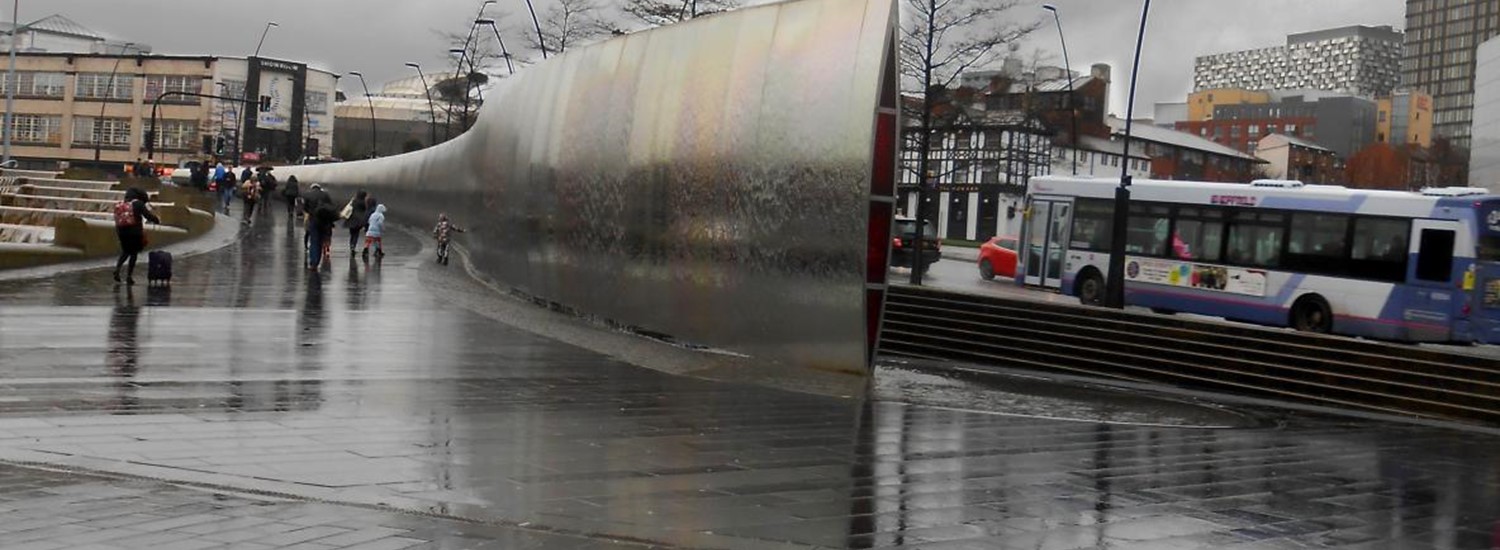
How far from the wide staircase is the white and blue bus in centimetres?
1862

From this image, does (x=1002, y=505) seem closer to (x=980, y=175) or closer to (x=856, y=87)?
(x=856, y=87)

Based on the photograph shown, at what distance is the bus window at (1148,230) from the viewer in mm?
27359

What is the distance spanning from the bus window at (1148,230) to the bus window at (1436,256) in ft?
16.8

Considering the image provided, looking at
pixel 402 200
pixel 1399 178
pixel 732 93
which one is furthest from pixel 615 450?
pixel 1399 178

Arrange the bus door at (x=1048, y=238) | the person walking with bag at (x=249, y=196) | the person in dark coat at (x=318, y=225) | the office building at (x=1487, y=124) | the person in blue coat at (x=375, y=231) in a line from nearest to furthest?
the person in dark coat at (x=318, y=225)
the person in blue coat at (x=375, y=231)
the bus door at (x=1048, y=238)
the person walking with bag at (x=249, y=196)
the office building at (x=1487, y=124)

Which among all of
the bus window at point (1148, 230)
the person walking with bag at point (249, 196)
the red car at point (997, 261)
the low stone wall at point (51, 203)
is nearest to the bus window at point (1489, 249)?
Answer: the bus window at point (1148, 230)

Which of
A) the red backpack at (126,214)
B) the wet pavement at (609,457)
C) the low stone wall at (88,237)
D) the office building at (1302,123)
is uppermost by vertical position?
the office building at (1302,123)

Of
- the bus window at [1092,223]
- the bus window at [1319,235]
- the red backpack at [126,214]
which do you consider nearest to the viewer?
the red backpack at [126,214]

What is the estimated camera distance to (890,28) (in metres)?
14.3

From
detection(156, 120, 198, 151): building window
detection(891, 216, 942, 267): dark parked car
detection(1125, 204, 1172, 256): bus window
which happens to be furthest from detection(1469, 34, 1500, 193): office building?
detection(156, 120, 198, 151): building window

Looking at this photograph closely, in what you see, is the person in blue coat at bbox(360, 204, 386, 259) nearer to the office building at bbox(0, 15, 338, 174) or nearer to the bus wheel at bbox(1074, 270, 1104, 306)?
the bus wheel at bbox(1074, 270, 1104, 306)

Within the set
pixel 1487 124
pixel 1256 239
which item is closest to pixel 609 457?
pixel 1256 239

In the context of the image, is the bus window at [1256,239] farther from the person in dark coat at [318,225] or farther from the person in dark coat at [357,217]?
the person in dark coat at [357,217]

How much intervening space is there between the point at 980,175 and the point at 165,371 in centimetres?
6439
